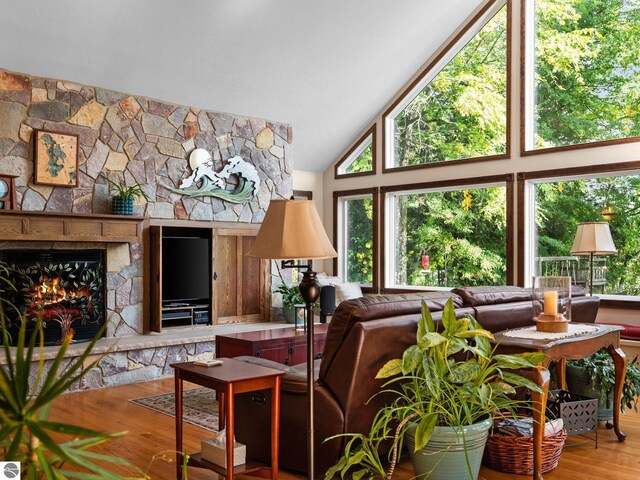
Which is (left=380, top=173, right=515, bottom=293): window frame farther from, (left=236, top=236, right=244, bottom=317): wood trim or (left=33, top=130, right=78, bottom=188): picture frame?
(left=33, top=130, right=78, bottom=188): picture frame

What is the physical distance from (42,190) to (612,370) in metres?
4.92

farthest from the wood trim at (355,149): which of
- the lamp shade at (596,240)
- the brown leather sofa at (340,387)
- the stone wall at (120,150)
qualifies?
the brown leather sofa at (340,387)

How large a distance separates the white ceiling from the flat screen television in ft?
5.09

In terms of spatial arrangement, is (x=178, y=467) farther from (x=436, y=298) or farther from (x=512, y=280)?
(x=512, y=280)

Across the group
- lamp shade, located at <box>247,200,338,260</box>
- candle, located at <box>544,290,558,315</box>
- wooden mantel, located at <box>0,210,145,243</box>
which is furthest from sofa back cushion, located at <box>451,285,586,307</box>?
wooden mantel, located at <box>0,210,145,243</box>

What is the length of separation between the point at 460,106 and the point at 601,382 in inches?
176

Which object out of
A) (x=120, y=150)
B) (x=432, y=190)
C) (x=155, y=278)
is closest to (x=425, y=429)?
(x=155, y=278)

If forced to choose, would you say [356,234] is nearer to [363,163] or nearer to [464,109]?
[363,163]

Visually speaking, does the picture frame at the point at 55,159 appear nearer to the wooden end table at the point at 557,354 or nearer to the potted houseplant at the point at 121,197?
the potted houseplant at the point at 121,197

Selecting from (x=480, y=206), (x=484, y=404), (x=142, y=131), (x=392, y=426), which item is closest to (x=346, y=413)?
(x=392, y=426)

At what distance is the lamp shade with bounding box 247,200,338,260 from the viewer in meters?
2.69

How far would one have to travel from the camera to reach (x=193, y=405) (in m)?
4.74

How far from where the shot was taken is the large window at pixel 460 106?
7.32m

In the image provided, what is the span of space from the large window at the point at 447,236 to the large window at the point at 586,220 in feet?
1.32
